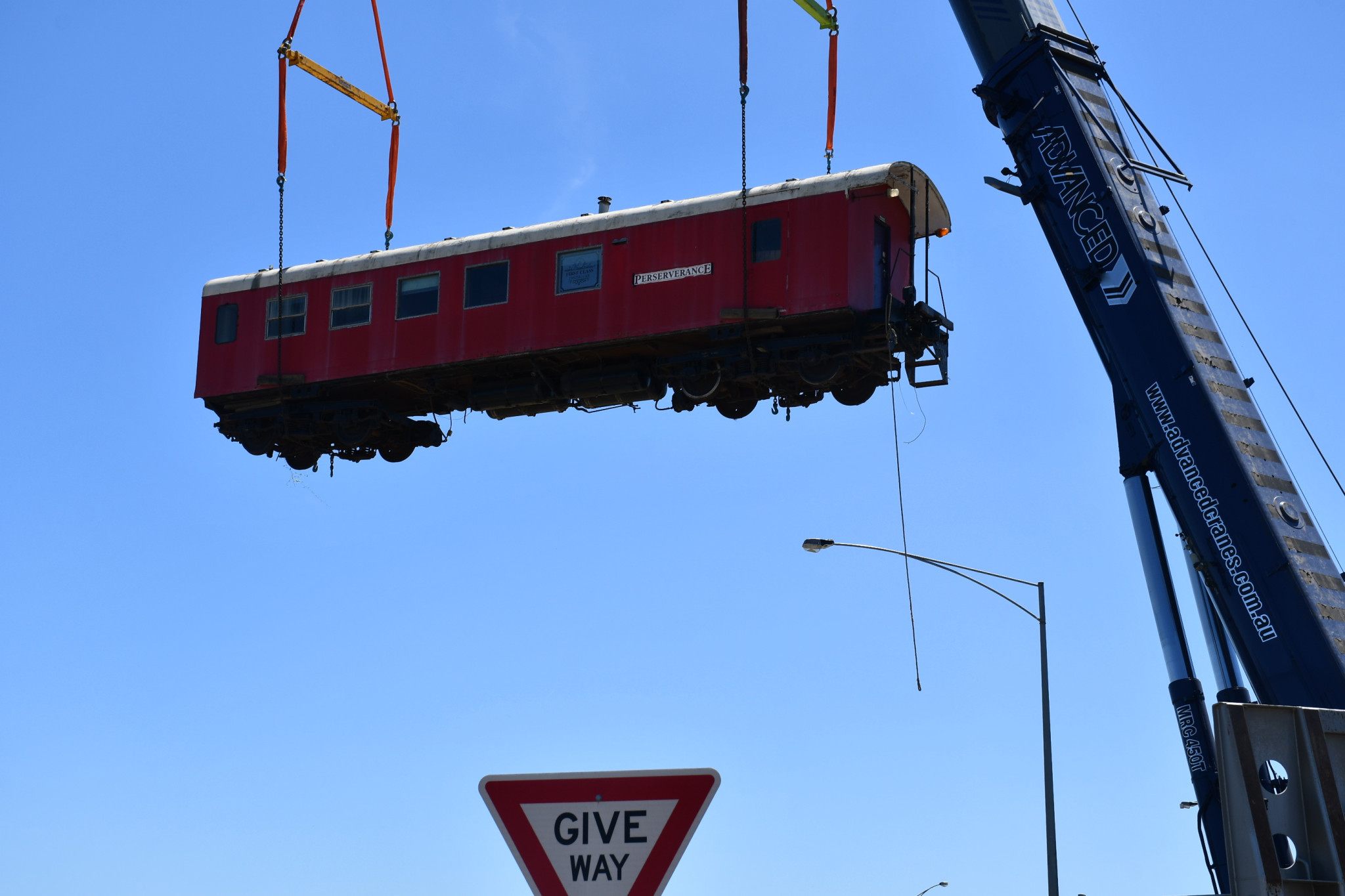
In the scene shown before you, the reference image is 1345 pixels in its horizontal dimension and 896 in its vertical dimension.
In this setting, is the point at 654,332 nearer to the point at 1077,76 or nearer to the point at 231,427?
the point at 1077,76

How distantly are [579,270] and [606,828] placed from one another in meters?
17.1

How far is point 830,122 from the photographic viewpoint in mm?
20375

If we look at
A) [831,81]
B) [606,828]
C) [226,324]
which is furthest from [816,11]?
[606,828]

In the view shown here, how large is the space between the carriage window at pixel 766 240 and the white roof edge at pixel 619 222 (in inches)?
13.6

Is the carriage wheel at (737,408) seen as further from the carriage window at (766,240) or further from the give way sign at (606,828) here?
the give way sign at (606,828)

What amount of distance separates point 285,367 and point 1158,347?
1364cm

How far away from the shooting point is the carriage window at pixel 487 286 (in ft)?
68.8

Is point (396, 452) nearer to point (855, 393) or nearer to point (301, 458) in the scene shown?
point (301, 458)

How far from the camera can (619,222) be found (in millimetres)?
20391

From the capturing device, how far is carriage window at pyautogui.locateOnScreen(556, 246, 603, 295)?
20.3 m

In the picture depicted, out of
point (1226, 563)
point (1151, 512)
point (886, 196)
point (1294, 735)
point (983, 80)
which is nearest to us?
point (1294, 735)

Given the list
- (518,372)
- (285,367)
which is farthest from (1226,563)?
(285,367)

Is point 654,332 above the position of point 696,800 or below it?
above

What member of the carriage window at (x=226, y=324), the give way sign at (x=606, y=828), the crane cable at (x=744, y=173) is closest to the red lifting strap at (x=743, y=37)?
the crane cable at (x=744, y=173)
